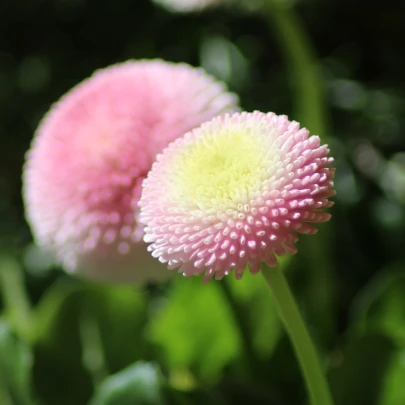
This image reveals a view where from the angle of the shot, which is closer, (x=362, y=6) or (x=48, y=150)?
(x=48, y=150)

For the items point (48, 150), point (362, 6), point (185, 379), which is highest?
point (362, 6)

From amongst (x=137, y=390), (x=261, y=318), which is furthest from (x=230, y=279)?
(x=137, y=390)

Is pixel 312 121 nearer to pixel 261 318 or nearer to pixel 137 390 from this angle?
pixel 261 318

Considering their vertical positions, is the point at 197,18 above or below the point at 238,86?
above

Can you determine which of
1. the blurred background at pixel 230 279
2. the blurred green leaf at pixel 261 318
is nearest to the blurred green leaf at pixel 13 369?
the blurred background at pixel 230 279

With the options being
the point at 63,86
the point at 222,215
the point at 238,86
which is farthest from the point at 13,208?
the point at 222,215

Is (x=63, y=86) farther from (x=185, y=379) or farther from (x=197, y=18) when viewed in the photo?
(x=185, y=379)
